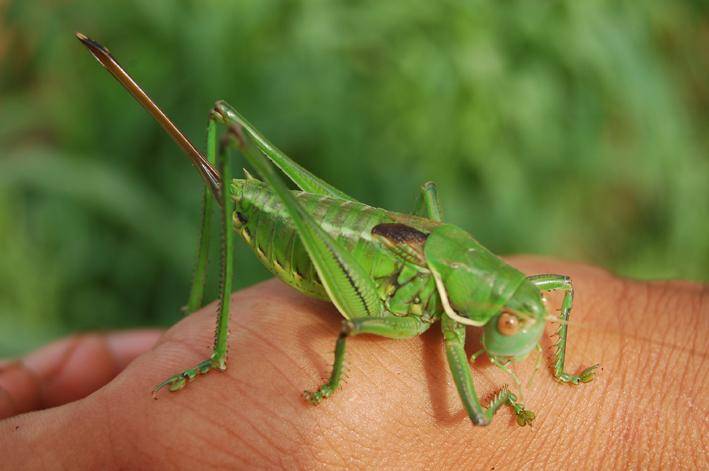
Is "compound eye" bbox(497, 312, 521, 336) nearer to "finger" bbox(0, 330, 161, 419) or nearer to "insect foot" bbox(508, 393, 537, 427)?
"insect foot" bbox(508, 393, 537, 427)

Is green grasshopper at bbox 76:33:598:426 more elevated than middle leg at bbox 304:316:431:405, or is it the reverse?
green grasshopper at bbox 76:33:598:426

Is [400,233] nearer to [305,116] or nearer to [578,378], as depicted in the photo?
[578,378]

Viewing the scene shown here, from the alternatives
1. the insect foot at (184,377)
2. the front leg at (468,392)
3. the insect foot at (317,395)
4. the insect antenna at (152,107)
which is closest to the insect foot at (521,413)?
the front leg at (468,392)

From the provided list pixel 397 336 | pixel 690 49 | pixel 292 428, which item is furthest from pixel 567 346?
pixel 690 49

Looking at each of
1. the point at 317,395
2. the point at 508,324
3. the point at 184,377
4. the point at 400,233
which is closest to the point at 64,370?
the point at 184,377

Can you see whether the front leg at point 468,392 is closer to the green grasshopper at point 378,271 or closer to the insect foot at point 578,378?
the green grasshopper at point 378,271

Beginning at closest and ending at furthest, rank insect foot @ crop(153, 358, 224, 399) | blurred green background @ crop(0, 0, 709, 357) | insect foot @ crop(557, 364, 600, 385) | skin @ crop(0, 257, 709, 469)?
skin @ crop(0, 257, 709, 469), insect foot @ crop(153, 358, 224, 399), insect foot @ crop(557, 364, 600, 385), blurred green background @ crop(0, 0, 709, 357)

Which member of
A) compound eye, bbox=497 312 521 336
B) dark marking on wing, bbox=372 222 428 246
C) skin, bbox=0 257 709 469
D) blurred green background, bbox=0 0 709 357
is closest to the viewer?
skin, bbox=0 257 709 469

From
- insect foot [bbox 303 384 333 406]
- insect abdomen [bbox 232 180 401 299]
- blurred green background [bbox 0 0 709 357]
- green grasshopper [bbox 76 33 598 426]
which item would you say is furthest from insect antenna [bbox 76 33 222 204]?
blurred green background [bbox 0 0 709 357]
